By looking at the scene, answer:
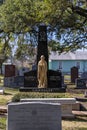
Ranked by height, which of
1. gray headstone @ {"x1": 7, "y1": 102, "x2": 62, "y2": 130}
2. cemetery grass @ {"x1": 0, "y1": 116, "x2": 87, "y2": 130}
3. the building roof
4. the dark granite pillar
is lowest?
cemetery grass @ {"x1": 0, "y1": 116, "x2": 87, "y2": 130}

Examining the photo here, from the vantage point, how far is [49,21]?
86.4ft

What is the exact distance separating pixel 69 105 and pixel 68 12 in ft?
48.3

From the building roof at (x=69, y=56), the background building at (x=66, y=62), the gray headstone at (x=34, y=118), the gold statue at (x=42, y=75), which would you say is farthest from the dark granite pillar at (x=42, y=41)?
the building roof at (x=69, y=56)

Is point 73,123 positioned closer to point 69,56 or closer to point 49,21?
point 49,21

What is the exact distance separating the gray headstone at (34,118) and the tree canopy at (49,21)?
16.6 metres

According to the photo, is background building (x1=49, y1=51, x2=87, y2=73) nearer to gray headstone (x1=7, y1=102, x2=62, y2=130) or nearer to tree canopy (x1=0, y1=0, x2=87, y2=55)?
tree canopy (x1=0, y1=0, x2=87, y2=55)

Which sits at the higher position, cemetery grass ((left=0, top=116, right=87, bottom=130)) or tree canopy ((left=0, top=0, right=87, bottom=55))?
tree canopy ((left=0, top=0, right=87, bottom=55))

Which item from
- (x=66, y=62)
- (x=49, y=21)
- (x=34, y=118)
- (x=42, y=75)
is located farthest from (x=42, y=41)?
(x=66, y=62)

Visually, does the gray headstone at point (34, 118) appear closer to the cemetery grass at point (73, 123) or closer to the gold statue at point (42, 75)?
the cemetery grass at point (73, 123)

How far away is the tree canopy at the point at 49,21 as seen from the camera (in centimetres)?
2672

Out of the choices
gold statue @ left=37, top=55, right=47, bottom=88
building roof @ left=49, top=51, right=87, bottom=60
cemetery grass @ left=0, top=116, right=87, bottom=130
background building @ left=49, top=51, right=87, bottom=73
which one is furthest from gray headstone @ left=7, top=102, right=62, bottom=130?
building roof @ left=49, top=51, right=87, bottom=60

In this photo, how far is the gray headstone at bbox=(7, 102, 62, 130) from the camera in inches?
325

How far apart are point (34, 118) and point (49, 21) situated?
18513mm

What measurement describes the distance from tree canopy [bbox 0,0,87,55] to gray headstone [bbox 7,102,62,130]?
16.6 m
